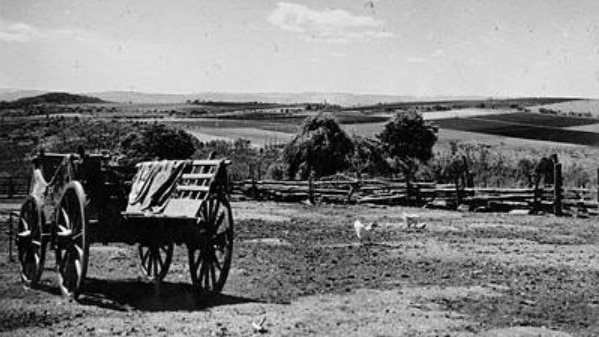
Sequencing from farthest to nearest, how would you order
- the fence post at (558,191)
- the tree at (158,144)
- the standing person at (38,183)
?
the tree at (158,144)
the fence post at (558,191)
the standing person at (38,183)

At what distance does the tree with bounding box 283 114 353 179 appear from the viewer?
38.4 meters

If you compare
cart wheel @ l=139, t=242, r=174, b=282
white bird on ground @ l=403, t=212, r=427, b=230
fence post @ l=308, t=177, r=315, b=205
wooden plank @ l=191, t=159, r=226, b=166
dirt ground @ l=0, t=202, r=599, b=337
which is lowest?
fence post @ l=308, t=177, r=315, b=205

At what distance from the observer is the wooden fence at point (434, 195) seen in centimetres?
2598

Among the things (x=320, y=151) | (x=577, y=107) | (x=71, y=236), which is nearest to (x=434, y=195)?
(x=320, y=151)

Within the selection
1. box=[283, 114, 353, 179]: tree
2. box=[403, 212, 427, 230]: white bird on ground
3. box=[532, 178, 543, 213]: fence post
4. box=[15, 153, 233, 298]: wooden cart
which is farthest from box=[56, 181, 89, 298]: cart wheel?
box=[283, 114, 353, 179]: tree

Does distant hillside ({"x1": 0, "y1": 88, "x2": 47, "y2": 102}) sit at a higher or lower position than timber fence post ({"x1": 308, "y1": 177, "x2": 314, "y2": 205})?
higher

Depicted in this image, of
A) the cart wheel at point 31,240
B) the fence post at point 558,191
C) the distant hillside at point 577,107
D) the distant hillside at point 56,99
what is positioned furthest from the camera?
the distant hillside at point 56,99

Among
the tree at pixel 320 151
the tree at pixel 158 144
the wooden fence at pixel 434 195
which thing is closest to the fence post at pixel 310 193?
the wooden fence at pixel 434 195

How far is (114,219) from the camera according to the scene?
989 cm

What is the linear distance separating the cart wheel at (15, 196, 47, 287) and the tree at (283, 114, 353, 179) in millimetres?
26861

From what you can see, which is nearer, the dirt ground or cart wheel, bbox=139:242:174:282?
the dirt ground

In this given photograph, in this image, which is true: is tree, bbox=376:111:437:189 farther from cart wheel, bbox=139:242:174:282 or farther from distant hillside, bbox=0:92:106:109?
distant hillside, bbox=0:92:106:109

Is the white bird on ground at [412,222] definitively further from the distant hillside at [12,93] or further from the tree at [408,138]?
the distant hillside at [12,93]

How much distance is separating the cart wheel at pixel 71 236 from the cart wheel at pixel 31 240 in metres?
0.48
